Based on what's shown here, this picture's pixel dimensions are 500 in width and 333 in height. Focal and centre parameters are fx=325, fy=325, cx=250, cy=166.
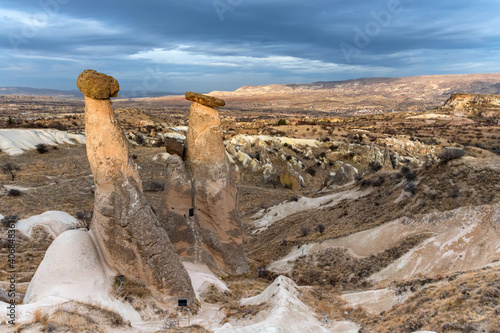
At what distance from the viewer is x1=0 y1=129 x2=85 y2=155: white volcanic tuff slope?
94.6 feet

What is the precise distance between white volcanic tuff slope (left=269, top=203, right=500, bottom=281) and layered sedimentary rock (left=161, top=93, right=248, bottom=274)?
130 inches

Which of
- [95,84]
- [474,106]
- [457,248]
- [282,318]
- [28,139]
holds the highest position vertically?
[474,106]

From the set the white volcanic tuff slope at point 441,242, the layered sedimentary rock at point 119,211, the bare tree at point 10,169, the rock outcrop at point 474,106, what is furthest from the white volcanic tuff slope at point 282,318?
the rock outcrop at point 474,106

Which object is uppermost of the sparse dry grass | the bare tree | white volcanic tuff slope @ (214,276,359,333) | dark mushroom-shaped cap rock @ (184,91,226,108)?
dark mushroom-shaped cap rock @ (184,91,226,108)

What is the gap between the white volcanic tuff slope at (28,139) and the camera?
28828mm

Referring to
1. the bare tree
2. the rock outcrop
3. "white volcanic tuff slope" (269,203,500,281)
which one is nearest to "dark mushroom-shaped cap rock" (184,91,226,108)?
"white volcanic tuff slope" (269,203,500,281)

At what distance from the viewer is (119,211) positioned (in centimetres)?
801

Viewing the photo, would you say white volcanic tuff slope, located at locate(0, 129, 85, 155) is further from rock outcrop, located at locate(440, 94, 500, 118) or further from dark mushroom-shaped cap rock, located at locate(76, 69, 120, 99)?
rock outcrop, located at locate(440, 94, 500, 118)

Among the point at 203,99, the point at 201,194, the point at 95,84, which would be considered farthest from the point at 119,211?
the point at 203,99

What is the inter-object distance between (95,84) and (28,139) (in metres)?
30.1

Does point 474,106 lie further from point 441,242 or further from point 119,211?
point 119,211

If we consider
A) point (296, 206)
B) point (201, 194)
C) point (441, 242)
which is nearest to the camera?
point (441, 242)

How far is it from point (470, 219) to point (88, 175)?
990 inches

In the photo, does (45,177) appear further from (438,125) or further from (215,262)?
(438,125)
